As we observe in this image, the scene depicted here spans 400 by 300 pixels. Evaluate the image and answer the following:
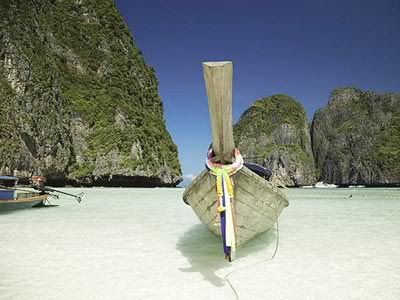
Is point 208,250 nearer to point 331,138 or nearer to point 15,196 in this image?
point 15,196

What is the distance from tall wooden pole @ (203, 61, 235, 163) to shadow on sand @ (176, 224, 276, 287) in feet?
6.86

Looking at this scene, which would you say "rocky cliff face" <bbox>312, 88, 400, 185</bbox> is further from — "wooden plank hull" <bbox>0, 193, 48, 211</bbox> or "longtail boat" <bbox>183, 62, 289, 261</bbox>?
"longtail boat" <bbox>183, 62, 289, 261</bbox>

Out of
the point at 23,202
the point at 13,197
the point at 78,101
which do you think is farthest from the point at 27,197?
the point at 78,101

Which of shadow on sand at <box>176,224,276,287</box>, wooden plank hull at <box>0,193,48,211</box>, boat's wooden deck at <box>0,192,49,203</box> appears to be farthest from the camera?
boat's wooden deck at <box>0,192,49,203</box>

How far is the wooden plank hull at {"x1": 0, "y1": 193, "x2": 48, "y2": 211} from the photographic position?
43.6 feet

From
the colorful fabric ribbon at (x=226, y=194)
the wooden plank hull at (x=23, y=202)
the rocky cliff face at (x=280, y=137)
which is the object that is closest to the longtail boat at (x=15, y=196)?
the wooden plank hull at (x=23, y=202)

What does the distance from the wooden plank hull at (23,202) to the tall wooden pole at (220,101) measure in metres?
11.4

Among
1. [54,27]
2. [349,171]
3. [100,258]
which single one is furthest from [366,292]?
[349,171]

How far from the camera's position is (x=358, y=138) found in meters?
128

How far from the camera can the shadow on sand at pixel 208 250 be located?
5713 mm

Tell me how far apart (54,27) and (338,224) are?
61.2 meters

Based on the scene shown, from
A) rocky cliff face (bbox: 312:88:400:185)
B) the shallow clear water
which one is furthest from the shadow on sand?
rocky cliff face (bbox: 312:88:400:185)

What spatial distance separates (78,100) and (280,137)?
297ft

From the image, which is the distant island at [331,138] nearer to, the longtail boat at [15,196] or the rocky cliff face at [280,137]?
the rocky cliff face at [280,137]
